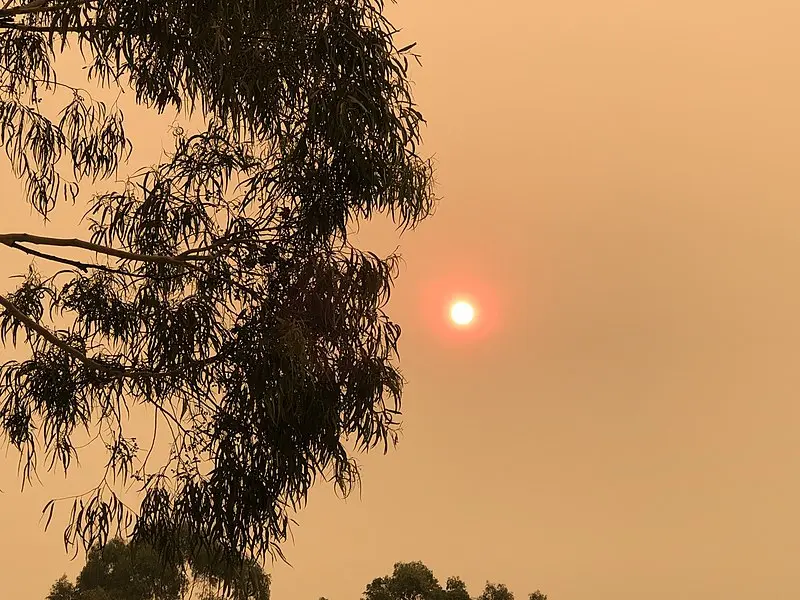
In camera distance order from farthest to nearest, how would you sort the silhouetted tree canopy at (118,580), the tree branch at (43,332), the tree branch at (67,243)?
the silhouetted tree canopy at (118,580) < the tree branch at (43,332) < the tree branch at (67,243)

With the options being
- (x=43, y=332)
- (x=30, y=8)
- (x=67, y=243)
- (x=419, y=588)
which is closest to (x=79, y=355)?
(x=43, y=332)

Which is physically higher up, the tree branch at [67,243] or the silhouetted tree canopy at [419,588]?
the silhouetted tree canopy at [419,588]

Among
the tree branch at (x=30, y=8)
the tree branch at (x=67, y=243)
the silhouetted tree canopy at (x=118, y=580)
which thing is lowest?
the tree branch at (x=67, y=243)

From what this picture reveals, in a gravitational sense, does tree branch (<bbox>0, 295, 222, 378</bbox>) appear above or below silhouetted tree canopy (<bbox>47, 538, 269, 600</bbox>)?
below

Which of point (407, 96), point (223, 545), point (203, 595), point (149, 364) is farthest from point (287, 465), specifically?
point (203, 595)

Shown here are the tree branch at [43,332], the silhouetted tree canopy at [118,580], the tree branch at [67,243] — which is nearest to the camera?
the tree branch at [67,243]

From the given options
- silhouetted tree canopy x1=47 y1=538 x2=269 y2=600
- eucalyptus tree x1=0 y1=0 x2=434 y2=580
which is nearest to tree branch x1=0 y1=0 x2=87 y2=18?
eucalyptus tree x1=0 y1=0 x2=434 y2=580

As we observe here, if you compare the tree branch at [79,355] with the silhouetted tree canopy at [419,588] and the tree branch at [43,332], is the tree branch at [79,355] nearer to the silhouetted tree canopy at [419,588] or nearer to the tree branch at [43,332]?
the tree branch at [43,332]

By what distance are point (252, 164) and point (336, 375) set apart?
1640 mm

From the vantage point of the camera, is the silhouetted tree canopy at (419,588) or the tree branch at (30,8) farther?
the silhouetted tree canopy at (419,588)

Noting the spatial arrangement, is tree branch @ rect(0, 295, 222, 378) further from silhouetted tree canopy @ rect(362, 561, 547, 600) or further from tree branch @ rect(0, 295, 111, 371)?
silhouetted tree canopy @ rect(362, 561, 547, 600)

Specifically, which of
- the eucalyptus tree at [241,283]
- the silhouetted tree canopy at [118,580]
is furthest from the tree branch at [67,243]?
the silhouetted tree canopy at [118,580]

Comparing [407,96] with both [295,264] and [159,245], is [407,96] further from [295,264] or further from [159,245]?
[159,245]

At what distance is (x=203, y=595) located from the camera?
1756 centimetres
